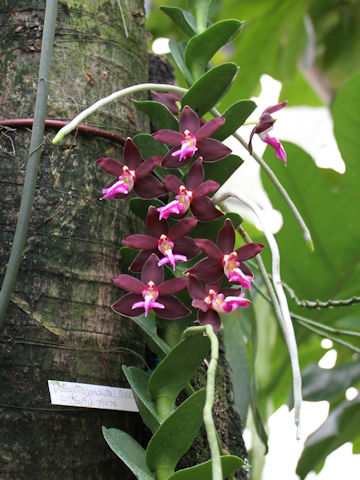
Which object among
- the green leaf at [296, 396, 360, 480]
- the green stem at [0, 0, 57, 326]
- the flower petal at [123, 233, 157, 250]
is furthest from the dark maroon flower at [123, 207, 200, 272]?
the green leaf at [296, 396, 360, 480]

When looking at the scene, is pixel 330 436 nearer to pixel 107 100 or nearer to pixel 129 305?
pixel 129 305

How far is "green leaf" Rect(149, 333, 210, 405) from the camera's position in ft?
1.85


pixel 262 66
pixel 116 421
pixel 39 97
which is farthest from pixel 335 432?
pixel 262 66

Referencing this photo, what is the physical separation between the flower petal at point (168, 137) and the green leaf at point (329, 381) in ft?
2.70

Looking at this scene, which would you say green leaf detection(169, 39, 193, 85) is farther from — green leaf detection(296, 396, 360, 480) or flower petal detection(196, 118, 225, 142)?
green leaf detection(296, 396, 360, 480)

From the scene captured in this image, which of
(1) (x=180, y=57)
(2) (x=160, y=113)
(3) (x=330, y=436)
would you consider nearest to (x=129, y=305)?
(2) (x=160, y=113)

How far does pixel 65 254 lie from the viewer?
2.17 feet

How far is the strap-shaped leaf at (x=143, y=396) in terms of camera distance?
59 centimetres

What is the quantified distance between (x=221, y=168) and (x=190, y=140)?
0.25 ft

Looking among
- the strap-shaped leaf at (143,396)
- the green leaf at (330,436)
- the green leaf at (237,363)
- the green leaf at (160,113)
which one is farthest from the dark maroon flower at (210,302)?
the green leaf at (330,436)

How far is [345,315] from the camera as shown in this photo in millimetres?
1262

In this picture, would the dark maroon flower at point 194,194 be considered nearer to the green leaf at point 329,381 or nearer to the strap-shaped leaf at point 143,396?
the strap-shaped leaf at point 143,396

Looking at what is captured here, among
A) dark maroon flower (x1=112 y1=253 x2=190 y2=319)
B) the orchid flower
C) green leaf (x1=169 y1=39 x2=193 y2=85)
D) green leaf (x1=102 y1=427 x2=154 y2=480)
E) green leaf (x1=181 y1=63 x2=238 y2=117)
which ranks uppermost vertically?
green leaf (x1=169 y1=39 x2=193 y2=85)

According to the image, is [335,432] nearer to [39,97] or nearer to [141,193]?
[141,193]
